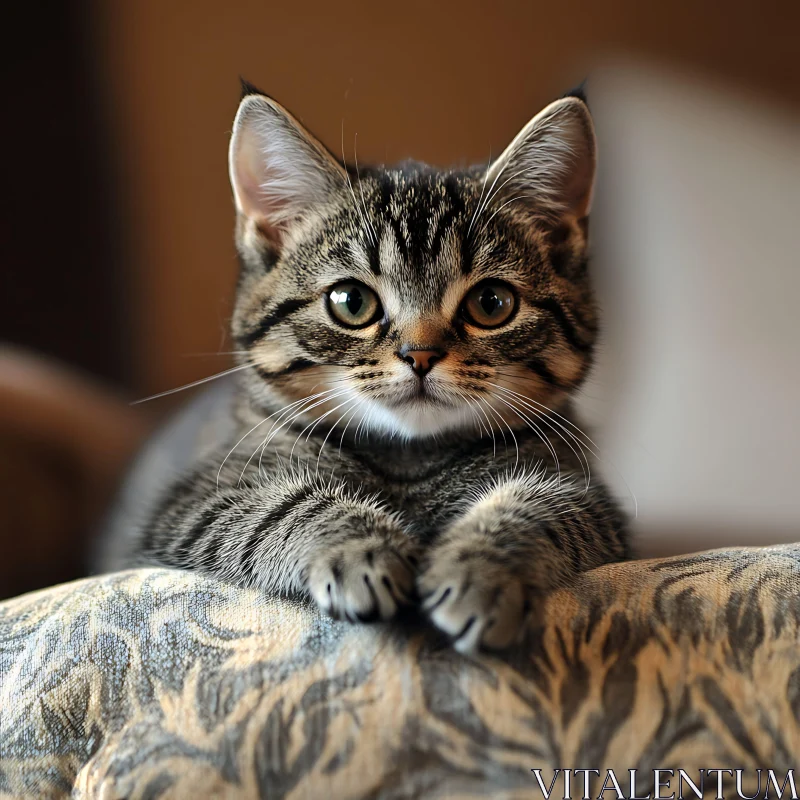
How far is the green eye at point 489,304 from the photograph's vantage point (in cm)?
81

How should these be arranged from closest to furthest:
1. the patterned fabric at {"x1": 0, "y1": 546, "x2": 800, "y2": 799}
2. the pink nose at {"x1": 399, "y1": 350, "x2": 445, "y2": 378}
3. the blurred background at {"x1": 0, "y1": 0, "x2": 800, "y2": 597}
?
the patterned fabric at {"x1": 0, "y1": 546, "x2": 800, "y2": 799} < the pink nose at {"x1": 399, "y1": 350, "x2": 445, "y2": 378} < the blurred background at {"x1": 0, "y1": 0, "x2": 800, "y2": 597}

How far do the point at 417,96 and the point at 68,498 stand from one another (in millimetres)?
1438

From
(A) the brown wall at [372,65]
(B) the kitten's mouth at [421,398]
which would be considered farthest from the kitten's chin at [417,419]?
(A) the brown wall at [372,65]

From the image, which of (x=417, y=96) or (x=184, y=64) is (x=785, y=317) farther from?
(x=184, y=64)

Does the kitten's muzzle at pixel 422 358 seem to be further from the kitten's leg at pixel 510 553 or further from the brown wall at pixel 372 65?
the brown wall at pixel 372 65

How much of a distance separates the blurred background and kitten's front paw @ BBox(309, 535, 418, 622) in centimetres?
137

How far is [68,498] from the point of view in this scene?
136cm

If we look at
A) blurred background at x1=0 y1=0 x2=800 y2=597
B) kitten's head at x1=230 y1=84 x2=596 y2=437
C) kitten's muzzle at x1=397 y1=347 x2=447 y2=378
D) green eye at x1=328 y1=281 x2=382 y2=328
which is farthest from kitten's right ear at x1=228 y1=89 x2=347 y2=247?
blurred background at x1=0 y1=0 x2=800 y2=597

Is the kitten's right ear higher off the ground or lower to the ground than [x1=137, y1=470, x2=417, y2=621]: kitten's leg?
higher

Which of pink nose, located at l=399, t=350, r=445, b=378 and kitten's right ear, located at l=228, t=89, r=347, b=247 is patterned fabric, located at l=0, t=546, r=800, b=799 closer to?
pink nose, located at l=399, t=350, r=445, b=378

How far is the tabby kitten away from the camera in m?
0.75

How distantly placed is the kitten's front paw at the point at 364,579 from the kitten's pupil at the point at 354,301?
274mm

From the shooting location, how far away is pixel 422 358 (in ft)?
2.47

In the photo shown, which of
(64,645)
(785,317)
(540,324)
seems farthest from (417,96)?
(64,645)
